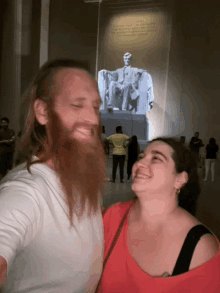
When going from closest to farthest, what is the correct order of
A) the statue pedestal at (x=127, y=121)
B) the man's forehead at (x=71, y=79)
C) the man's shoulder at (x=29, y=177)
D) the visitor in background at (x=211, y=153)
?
the man's shoulder at (x=29, y=177) < the man's forehead at (x=71, y=79) < the visitor in background at (x=211, y=153) < the statue pedestal at (x=127, y=121)

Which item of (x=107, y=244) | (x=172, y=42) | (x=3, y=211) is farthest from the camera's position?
(x=172, y=42)

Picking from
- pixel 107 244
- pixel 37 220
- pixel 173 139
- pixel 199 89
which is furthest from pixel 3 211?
pixel 199 89

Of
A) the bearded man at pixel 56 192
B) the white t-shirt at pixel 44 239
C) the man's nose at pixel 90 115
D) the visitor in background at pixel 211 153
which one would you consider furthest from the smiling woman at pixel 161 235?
the visitor in background at pixel 211 153

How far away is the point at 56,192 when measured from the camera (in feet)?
3.32

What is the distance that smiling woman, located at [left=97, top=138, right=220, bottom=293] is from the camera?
4.69ft

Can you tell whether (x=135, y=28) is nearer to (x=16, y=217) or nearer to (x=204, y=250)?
(x=204, y=250)

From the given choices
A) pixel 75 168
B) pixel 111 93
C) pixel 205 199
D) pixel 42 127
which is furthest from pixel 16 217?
pixel 111 93

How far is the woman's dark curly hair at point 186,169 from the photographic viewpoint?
1811 millimetres

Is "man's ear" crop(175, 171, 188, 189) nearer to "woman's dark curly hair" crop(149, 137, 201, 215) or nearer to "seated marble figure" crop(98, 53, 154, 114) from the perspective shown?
"woman's dark curly hair" crop(149, 137, 201, 215)

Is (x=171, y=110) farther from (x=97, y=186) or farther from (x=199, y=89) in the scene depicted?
(x=97, y=186)

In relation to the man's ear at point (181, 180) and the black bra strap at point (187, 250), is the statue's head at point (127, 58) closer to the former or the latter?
the man's ear at point (181, 180)

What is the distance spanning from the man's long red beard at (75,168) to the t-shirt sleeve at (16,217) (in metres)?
0.15

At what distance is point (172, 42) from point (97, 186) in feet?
27.5

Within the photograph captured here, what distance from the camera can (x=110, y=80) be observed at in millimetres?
8578
